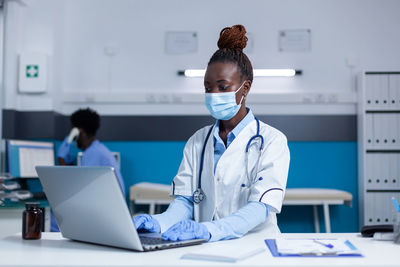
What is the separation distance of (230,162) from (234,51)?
414mm

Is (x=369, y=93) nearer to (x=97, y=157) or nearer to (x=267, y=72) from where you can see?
(x=267, y=72)

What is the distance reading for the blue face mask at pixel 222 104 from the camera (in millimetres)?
1756

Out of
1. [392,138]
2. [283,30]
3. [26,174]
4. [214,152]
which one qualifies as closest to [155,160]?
[26,174]

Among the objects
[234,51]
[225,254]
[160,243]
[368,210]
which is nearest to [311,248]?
[225,254]

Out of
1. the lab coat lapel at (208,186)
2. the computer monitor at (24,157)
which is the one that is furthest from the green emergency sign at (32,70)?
A: the lab coat lapel at (208,186)

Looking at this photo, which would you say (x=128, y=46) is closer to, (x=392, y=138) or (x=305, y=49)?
(x=305, y=49)

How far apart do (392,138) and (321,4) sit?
56.3 inches

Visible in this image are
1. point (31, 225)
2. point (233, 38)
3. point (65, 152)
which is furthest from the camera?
point (65, 152)

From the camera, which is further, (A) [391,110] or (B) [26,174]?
(A) [391,110]

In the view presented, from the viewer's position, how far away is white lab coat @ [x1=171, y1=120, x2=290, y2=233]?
1.61 m

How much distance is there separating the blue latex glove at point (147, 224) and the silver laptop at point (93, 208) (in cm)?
5

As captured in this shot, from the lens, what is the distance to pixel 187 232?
1.30m

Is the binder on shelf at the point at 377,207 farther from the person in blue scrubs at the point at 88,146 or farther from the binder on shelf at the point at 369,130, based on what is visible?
the person in blue scrubs at the point at 88,146

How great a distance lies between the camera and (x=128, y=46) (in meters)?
4.75
